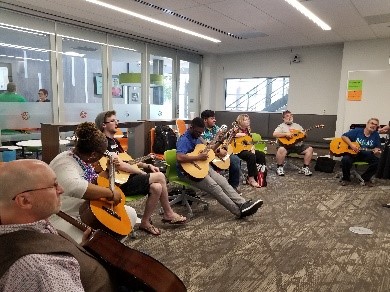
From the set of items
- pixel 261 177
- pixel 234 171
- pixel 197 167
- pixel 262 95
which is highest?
pixel 262 95

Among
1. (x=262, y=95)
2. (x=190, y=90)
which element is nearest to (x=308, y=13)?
(x=190, y=90)

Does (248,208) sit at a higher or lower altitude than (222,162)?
lower

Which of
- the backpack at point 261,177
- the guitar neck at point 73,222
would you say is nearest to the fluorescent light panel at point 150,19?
the backpack at point 261,177

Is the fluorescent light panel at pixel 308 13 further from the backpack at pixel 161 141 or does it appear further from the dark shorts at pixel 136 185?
the dark shorts at pixel 136 185

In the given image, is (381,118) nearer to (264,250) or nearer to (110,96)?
(264,250)

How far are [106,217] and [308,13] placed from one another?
4581 mm

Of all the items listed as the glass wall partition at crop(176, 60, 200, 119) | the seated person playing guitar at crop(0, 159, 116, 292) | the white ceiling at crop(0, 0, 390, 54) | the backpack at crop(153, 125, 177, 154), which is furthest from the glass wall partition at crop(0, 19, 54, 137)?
the seated person playing guitar at crop(0, 159, 116, 292)

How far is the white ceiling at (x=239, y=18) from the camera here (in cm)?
449

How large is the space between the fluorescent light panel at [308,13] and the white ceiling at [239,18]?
8 centimetres

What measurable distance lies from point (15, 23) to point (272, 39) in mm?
5116

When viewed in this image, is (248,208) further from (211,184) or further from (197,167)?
(197,167)

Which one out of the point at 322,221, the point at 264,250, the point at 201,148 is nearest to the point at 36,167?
the point at 264,250

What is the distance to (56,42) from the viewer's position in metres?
5.65

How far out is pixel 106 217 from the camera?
1.95 metres
